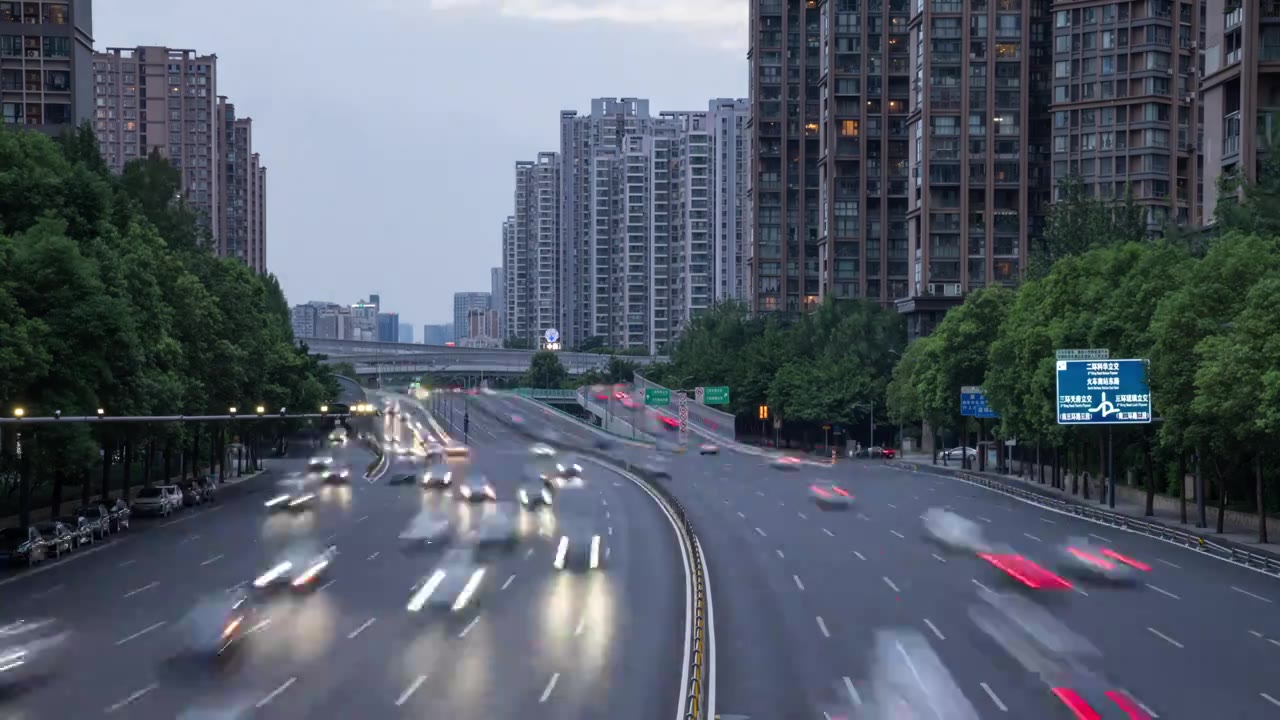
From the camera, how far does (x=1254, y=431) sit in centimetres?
5041

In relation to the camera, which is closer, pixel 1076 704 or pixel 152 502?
pixel 1076 704

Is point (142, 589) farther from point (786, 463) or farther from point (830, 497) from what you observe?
point (786, 463)

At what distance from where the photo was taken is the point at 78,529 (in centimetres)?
5309

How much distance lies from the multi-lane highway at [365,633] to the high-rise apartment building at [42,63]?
Answer: 59.0m

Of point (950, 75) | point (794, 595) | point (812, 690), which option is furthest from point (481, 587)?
point (950, 75)

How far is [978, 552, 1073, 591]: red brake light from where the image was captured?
136 feet

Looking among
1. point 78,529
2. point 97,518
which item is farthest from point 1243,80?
point 78,529

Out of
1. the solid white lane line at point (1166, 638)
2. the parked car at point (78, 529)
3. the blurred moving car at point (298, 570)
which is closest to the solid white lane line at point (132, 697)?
the blurred moving car at point (298, 570)

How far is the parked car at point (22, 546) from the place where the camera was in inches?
1822

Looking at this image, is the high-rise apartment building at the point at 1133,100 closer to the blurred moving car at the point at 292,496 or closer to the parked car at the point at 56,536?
the blurred moving car at the point at 292,496

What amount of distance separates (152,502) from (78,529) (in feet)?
49.6

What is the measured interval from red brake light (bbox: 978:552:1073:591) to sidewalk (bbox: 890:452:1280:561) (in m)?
8.58

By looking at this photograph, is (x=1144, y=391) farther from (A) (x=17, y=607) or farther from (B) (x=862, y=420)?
(B) (x=862, y=420)

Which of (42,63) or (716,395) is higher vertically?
(42,63)
